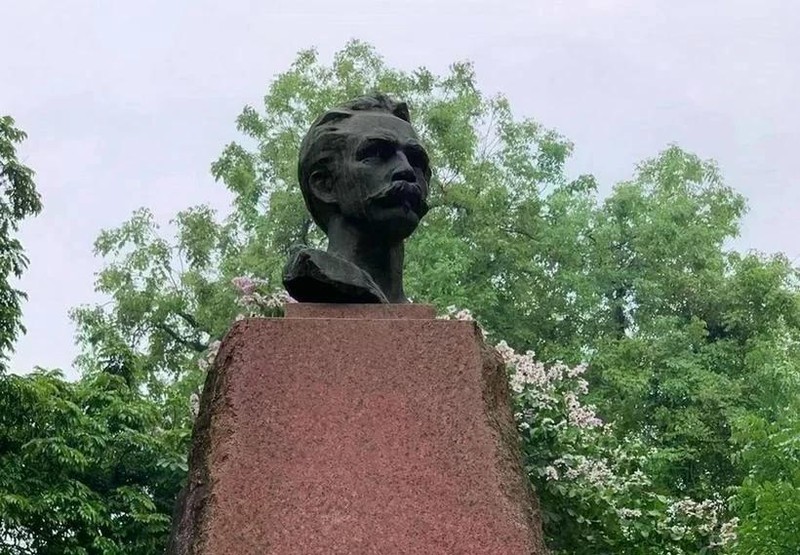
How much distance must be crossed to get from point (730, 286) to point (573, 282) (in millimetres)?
2558

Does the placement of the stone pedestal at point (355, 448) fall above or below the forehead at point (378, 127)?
below

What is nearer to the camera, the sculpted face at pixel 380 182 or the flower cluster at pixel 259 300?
the sculpted face at pixel 380 182

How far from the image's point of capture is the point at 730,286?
18234 millimetres

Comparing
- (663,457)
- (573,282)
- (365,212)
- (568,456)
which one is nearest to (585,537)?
(568,456)

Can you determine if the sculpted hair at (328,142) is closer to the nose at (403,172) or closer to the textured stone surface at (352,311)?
the nose at (403,172)

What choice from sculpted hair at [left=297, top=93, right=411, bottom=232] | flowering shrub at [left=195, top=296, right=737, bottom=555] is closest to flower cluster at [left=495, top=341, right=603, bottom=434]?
flowering shrub at [left=195, top=296, right=737, bottom=555]

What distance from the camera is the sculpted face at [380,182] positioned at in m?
4.60

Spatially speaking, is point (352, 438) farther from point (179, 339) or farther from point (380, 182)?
point (179, 339)

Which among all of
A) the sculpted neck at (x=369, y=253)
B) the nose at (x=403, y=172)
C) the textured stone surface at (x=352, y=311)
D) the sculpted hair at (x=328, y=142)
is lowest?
the textured stone surface at (x=352, y=311)

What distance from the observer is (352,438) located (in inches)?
155

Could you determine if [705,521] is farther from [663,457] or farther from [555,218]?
[555,218]

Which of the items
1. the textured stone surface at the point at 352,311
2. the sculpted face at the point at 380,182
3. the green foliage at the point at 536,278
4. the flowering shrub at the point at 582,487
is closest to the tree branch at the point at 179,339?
the green foliage at the point at 536,278

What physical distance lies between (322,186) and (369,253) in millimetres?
347

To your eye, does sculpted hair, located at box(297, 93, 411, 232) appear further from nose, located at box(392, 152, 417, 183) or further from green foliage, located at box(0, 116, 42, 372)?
green foliage, located at box(0, 116, 42, 372)
